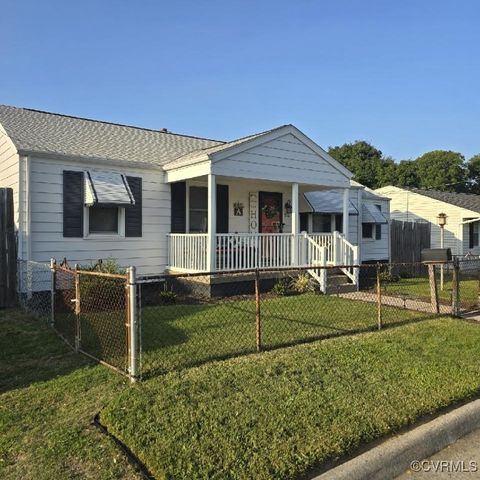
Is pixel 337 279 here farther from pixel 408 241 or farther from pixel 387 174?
pixel 387 174

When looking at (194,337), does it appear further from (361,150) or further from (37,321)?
(361,150)

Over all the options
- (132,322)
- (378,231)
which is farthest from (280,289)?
(378,231)

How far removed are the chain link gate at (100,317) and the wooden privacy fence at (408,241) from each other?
1297 centimetres

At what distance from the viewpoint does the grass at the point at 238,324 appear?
233 inches

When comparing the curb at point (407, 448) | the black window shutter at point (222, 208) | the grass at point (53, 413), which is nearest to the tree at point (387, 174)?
the black window shutter at point (222, 208)

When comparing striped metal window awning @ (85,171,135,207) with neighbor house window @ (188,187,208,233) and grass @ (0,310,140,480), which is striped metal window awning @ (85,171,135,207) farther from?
grass @ (0,310,140,480)

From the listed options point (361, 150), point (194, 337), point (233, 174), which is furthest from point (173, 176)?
point (361, 150)

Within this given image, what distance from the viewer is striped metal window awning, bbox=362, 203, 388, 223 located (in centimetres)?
1788

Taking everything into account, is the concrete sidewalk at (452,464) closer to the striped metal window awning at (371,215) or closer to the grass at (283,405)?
the grass at (283,405)

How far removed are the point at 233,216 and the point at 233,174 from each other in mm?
2801

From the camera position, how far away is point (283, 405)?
4273 millimetres

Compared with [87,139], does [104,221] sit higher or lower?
lower

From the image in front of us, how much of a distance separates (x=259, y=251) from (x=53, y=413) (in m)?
7.88

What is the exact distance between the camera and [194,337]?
668 cm
